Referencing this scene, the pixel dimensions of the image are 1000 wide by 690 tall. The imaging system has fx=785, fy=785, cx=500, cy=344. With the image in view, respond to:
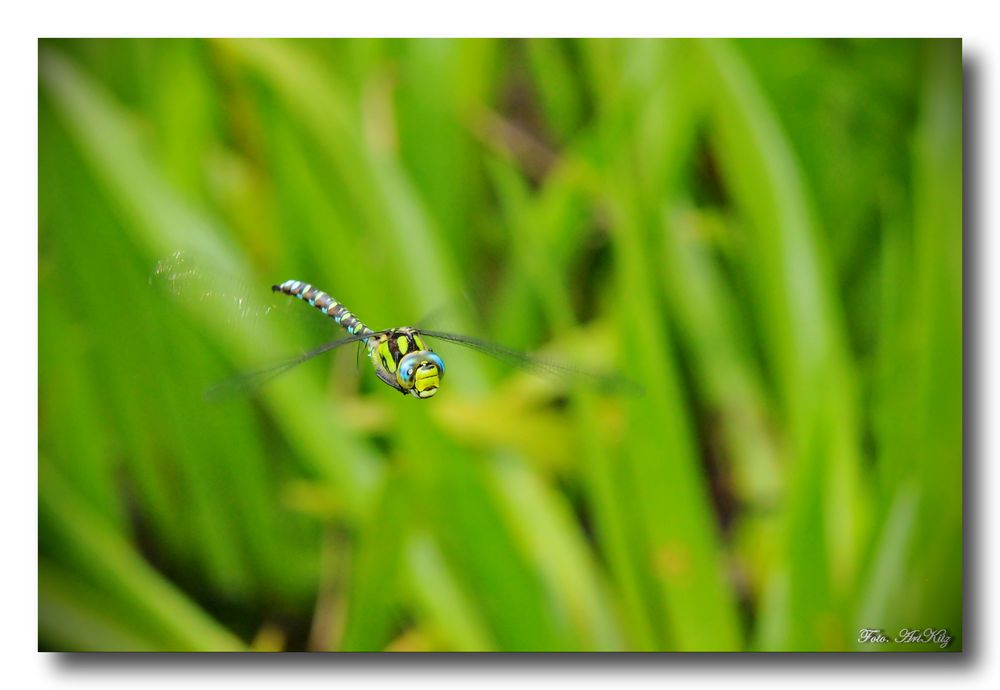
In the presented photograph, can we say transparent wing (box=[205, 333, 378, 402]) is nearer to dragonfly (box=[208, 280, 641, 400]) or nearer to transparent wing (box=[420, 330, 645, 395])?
dragonfly (box=[208, 280, 641, 400])

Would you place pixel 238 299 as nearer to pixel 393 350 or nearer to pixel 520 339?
pixel 393 350

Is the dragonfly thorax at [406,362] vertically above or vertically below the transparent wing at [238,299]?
below

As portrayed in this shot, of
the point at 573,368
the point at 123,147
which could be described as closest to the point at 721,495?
the point at 573,368

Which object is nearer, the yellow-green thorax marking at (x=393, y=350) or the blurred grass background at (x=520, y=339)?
the yellow-green thorax marking at (x=393, y=350)
